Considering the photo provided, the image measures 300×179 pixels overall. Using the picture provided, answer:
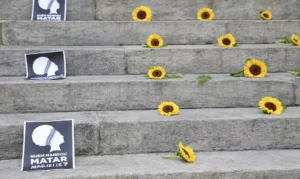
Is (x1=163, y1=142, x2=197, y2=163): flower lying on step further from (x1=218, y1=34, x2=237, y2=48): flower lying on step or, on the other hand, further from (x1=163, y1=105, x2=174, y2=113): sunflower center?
(x1=218, y1=34, x2=237, y2=48): flower lying on step

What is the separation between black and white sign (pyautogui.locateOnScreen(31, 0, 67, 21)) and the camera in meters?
4.84

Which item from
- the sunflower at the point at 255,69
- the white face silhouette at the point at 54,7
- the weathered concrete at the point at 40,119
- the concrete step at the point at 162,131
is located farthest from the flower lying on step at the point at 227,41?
the white face silhouette at the point at 54,7

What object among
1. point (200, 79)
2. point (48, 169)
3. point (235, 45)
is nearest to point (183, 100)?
point (200, 79)

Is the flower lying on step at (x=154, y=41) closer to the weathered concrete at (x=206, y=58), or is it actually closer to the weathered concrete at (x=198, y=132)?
the weathered concrete at (x=206, y=58)

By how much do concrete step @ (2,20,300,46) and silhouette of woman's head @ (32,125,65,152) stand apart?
1363mm

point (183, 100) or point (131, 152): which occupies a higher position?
point (183, 100)

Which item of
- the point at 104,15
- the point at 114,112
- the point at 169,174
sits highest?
the point at 104,15

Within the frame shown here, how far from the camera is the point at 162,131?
3.69 meters

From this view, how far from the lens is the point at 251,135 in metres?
3.78

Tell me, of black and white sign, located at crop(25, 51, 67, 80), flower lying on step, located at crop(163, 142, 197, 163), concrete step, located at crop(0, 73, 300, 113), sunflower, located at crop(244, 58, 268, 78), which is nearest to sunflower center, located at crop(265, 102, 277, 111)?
concrete step, located at crop(0, 73, 300, 113)

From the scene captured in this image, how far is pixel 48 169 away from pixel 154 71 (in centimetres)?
136

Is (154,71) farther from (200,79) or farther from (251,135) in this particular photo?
(251,135)

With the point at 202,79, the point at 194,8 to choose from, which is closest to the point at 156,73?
the point at 202,79

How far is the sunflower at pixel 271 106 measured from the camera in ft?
12.8
